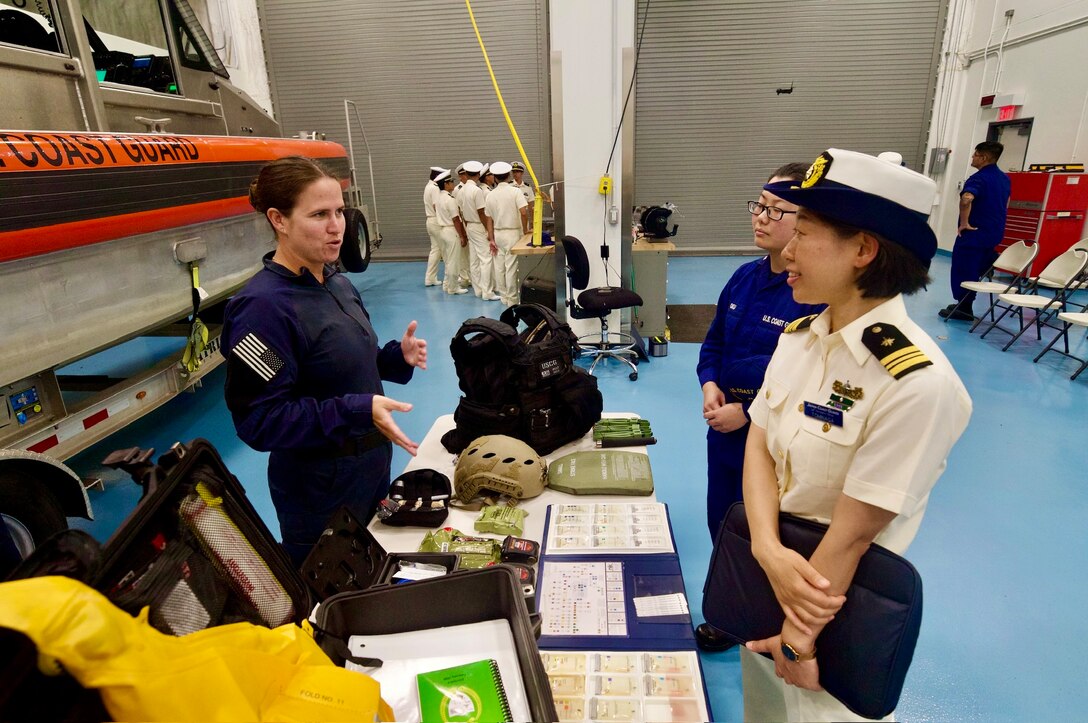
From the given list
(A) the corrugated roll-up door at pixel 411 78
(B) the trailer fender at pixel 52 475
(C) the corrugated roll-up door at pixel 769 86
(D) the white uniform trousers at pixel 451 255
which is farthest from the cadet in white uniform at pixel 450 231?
(B) the trailer fender at pixel 52 475

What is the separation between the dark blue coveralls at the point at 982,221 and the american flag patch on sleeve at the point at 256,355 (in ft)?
21.7

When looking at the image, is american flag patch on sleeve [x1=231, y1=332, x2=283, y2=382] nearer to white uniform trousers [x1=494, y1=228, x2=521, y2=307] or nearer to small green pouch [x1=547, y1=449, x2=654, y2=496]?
small green pouch [x1=547, y1=449, x2=654, y2=496]

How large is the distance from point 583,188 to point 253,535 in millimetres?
4327

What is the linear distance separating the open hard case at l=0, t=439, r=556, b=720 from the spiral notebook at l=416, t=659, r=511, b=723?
0.16ft

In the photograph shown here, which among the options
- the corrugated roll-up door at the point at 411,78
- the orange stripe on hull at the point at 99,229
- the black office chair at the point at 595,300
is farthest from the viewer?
the corrugated roll-up door at the point at 411,78

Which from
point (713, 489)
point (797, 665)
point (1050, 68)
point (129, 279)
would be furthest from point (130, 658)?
point (1050, 68)

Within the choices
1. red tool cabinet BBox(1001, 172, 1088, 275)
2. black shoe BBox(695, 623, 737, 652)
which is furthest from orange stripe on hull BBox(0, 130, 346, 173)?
red tool cabinet BBox(1001, 172, 1088, 275)

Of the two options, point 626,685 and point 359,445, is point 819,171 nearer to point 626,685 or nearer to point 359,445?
point 626,685

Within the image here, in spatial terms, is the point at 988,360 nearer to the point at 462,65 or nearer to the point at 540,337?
the point at 540,337

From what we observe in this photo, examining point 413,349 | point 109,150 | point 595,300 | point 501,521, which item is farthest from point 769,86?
point 501,521

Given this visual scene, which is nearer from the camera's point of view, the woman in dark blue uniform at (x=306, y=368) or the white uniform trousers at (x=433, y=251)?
the woman in dark blue uniform at (x=306, y=368)

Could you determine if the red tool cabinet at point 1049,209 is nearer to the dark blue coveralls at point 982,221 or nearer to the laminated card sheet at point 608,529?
the dark blue coveralls at point 982,221

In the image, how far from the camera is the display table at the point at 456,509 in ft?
5.41

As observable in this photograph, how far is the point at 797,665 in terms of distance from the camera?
1056 mm
